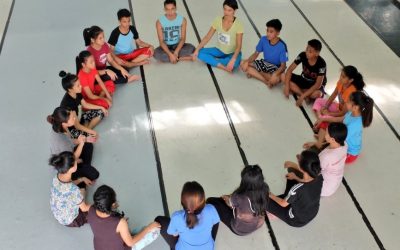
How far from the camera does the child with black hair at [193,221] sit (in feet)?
6.70

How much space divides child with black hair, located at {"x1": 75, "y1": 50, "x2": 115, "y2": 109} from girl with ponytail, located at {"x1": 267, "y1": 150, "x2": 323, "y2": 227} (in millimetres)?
1666

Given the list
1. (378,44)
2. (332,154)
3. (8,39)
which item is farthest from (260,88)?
(8,39)

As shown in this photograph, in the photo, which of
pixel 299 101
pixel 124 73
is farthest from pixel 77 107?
pixel 299 101

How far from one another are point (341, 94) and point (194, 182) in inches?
69.2

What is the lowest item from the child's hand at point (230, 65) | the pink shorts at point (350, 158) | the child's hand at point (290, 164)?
the pink shorts at point (350, 158)

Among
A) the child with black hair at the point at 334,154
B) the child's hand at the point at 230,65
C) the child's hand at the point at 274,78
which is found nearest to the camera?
the child with black hair at the point at 334,154

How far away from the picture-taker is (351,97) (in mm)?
2906

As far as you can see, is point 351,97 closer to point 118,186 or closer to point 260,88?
point 260,88

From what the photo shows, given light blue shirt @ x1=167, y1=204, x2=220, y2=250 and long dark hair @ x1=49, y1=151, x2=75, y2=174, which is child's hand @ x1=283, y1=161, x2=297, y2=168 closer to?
light blue shirt @ x1=167, y1=204, x2=220, y2=250

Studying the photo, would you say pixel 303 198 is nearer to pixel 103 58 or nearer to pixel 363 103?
pixel 363 103

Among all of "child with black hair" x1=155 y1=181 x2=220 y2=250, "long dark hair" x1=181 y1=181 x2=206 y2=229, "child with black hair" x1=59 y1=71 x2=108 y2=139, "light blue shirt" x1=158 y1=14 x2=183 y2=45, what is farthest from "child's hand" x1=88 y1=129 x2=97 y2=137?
"light blue shirt" x1=158 y1=14 x2=183 y2=45

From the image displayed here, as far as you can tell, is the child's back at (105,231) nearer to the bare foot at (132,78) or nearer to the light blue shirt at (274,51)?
the bare foot at (132,78)

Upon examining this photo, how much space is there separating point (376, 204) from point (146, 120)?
189cm

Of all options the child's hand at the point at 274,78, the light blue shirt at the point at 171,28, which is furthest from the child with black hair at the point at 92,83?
the child's hand at the point at 274,78
